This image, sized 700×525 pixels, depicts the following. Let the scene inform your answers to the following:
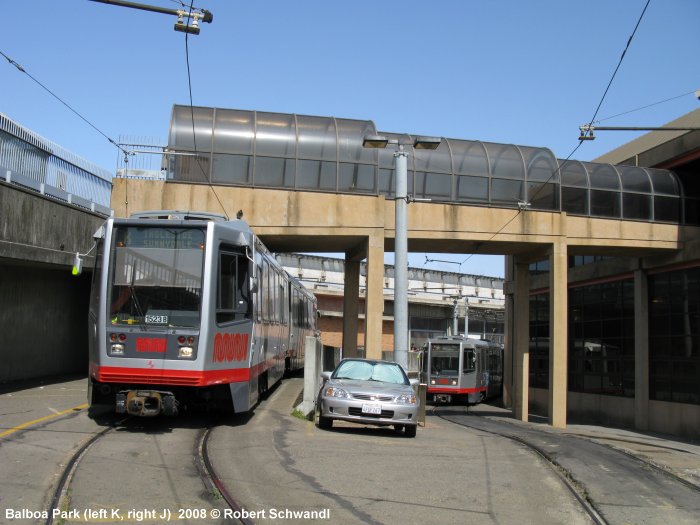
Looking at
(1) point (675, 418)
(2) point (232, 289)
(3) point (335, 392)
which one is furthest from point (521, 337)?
(2) point (232, 289)

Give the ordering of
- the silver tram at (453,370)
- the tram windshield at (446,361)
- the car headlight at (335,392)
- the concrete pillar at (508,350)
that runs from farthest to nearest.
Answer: the concrete pillar at (508,350)
the tram windshield at (446,361)
the silver tram at (453,370)
the car headlight at (335,392)

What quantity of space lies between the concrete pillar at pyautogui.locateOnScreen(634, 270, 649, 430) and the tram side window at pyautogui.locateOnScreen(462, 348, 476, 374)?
8.30 metres

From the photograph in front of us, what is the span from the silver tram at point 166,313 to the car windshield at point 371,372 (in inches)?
114

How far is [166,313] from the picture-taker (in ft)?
34.6

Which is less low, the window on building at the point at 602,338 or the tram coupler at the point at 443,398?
the window on building at the point at 602,338

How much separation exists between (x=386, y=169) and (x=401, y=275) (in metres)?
7.66

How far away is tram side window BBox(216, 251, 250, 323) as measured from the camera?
10.9 meters

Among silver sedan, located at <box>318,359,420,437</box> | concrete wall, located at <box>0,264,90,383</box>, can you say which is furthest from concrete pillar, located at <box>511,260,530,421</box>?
concrete wall, located at <box>0,264,90,383</box>

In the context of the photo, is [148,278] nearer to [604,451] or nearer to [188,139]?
[604,451]

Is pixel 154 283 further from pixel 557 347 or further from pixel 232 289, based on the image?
pixel 557 347

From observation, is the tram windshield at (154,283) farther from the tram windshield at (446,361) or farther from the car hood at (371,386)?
the tram windshield at (446,361)

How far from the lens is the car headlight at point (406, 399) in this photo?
12391mm

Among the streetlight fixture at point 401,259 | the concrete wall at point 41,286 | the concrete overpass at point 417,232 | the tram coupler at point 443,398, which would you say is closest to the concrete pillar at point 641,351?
the concrete overpass at point 417,232

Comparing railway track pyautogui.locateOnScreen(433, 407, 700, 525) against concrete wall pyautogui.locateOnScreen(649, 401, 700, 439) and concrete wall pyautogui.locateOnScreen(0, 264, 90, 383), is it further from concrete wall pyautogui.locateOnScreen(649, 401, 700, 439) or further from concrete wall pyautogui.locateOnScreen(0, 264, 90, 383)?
concrete wall pyautogui.locateOnScreen(0, 264, 90, 383)
